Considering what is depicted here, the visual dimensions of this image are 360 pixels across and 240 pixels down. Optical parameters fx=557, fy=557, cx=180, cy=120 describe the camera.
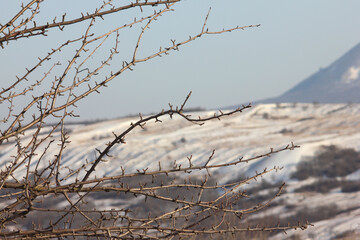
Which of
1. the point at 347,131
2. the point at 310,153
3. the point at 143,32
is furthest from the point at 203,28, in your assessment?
the point at 347,131

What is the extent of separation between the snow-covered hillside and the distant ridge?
49944 millimetres

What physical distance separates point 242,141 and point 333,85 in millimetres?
75265

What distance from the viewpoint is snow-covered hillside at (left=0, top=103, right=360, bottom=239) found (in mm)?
23641

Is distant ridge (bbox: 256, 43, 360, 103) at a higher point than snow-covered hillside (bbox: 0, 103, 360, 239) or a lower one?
higher

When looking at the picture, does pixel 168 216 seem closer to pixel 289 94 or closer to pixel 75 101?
pixel 75 101

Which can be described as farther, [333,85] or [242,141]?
[333,85]

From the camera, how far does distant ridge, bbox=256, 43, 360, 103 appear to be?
296 ft

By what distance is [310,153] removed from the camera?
80.4 ft

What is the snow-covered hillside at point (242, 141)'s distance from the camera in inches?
931

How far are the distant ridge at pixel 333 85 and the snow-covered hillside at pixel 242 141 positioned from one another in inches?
1966

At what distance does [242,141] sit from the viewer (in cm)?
2941

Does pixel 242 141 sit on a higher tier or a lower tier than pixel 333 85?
lower

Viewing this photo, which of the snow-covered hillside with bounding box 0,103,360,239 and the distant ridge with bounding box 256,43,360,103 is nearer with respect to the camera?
the snow-covered hillside with bounding box 0,103,360,239

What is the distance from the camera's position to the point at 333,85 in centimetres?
10025
